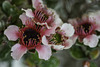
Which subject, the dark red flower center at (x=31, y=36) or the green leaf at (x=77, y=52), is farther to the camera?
the green leaf at (x=77, y=52)

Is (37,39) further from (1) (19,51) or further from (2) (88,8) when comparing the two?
(2) (88,8)

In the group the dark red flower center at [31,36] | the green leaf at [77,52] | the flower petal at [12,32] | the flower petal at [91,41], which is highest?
the flower petal at [12,32]

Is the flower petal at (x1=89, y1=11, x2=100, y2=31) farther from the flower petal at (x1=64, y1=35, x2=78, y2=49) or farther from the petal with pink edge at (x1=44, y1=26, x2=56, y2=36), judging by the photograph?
the petal with pink edge at (x1=44, y1=26, x2=56, y2=36)

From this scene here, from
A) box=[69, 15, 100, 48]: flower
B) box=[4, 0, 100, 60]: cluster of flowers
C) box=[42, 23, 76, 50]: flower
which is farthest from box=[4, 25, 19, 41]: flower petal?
box=[69, 15, 100, 48]: flower

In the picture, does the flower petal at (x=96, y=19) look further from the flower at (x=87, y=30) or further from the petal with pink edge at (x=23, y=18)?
the petal with pink edge at (x=23, y=18)

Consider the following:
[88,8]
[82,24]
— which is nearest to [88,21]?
[82,24]

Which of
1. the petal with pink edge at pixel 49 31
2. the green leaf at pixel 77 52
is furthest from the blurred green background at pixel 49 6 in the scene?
the petal with pink edge at pixel 49 31

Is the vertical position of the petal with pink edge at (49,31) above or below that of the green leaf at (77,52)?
above
